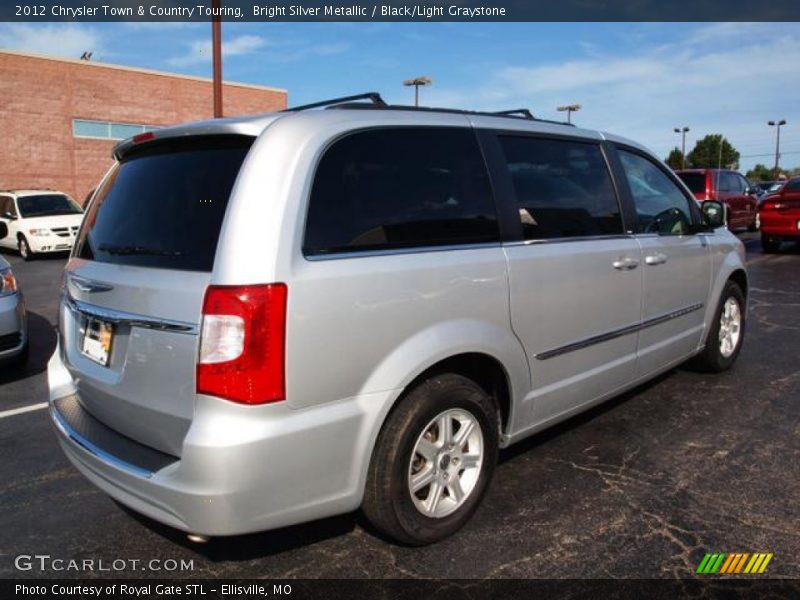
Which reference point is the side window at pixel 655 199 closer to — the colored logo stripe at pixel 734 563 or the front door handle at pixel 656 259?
the front door handle at pixel 656 259

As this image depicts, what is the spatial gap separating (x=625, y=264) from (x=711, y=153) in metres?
98.8

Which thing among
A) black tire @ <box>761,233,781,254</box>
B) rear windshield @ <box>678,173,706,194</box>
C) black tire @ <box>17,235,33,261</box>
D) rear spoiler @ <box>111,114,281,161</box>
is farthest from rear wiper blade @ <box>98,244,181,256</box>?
black tire @ <box>17,235,33,261</box>

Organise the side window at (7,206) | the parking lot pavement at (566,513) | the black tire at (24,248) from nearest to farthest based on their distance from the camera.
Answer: the parking lot pavement at (566,513)
the black tire at (24,248)
the side window at (7,206)

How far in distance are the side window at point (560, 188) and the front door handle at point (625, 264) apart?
0.56ft

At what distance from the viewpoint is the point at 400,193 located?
8.75 feet

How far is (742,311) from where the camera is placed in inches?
211

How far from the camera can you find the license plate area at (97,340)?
8.53 feet

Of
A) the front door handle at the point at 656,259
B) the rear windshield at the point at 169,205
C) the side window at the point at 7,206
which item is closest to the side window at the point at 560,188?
the front door handle at the point at 656,259

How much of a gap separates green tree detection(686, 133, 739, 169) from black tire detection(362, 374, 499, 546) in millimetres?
96891

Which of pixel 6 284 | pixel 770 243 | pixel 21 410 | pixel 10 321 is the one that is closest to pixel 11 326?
pixel 10 321

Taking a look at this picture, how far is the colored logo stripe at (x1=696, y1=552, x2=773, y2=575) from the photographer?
2.59 meters

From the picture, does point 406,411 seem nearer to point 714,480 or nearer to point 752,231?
point 714,480

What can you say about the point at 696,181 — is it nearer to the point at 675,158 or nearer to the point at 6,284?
the point at 6,284

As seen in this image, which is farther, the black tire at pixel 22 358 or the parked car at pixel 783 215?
the parked car at pixel 783 215
